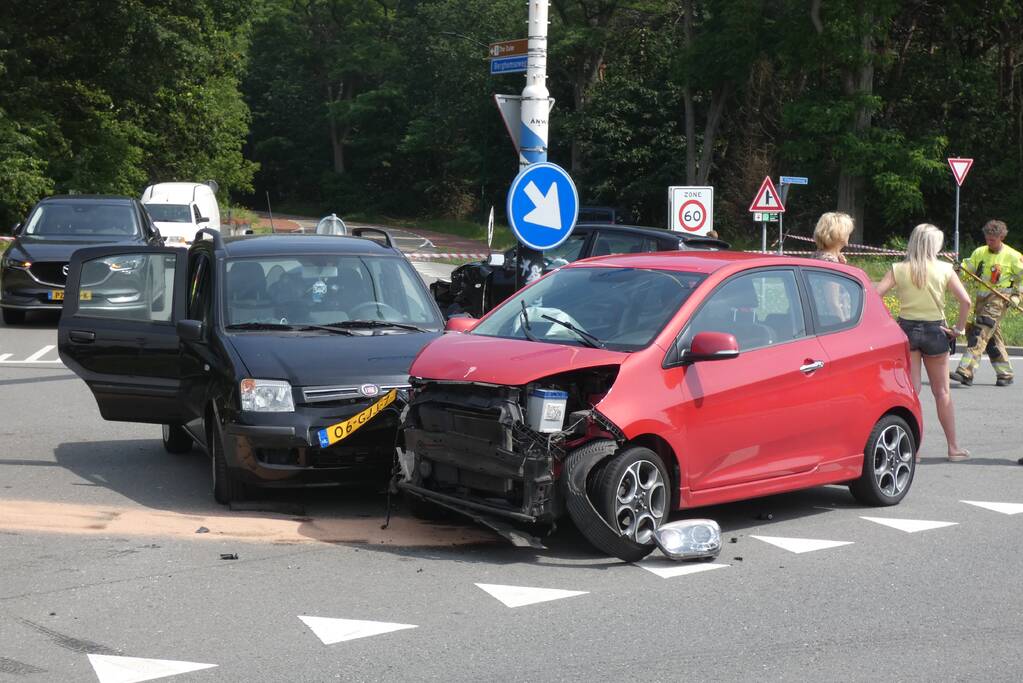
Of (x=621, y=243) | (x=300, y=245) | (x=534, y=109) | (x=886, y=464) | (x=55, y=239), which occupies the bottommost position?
(x=886, y=464)

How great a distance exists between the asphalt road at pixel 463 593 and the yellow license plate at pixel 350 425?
0.51m

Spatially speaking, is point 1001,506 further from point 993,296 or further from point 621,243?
point 621,243

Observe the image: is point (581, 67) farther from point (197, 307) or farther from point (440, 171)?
point (197, 307)

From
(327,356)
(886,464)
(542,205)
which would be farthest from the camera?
(542,205)

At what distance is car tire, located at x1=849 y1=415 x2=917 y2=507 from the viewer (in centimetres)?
852

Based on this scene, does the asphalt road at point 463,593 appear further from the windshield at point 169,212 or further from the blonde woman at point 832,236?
the windshield at point 169,212

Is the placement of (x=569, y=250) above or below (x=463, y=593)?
above

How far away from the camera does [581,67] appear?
6262 cm

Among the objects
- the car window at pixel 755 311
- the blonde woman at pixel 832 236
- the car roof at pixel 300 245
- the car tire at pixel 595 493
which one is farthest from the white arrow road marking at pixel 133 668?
the blonde woman at pixel 832 236

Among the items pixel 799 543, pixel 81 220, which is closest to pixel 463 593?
pixel 799 543

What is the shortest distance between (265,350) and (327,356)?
0.39 metres

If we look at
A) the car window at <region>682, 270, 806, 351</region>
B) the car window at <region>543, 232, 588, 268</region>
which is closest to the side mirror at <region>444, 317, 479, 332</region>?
the car window at <region>682, 270, 806, 351</region>

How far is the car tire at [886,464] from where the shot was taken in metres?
8.52

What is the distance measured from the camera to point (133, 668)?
17.2 feet
